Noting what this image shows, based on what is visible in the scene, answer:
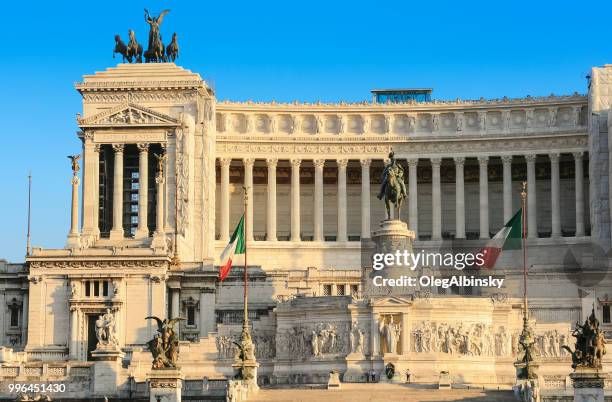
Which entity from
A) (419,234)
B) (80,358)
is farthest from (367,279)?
(419,234)

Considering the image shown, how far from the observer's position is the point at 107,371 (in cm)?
9969

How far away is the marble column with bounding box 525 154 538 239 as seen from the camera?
465 feet

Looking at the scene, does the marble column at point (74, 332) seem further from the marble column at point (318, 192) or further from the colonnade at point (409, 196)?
the marble column at point (318, 192)

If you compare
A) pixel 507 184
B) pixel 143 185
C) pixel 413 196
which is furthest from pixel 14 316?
pixel 507 184

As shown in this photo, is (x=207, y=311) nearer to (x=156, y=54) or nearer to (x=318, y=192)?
(x=318, y=192)

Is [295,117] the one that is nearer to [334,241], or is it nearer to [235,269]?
[334,241]

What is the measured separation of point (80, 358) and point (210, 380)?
23.2 metres

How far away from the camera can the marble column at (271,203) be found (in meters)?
143

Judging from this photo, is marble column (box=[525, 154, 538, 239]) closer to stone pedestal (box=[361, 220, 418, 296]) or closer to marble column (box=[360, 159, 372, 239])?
marble column (box=[360, 159, 372, 239])

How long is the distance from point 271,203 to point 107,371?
4618 cm

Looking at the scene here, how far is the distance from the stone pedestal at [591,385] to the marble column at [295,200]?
6176 centimetres

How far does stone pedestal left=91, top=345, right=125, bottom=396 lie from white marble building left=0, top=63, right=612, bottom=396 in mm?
380

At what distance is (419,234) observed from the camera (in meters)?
147

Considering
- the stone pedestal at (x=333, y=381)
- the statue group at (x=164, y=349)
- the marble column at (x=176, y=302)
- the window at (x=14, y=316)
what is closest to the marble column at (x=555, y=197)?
the marble column at (x=176, y=302)
